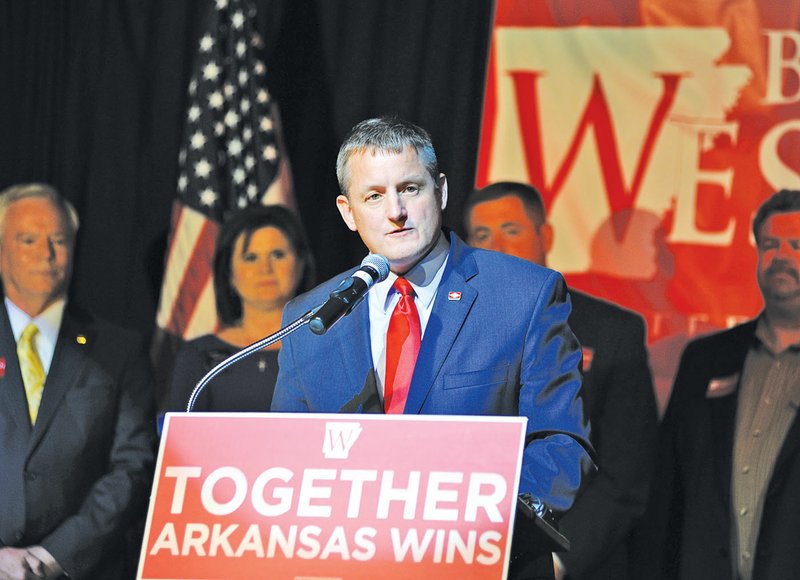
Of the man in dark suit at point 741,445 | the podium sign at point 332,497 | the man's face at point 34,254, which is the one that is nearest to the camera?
the podium sign at point 332,497

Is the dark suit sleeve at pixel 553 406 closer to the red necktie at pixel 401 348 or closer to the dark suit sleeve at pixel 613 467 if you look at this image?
the red necktie at pixel 401 348

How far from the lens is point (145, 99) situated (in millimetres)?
5379

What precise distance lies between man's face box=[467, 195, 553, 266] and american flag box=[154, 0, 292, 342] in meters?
0.90

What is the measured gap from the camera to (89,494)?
467 cm

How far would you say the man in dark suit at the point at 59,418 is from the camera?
4.59m

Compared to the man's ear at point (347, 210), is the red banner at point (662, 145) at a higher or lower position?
higher

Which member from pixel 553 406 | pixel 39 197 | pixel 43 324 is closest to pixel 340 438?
pixel 553 406

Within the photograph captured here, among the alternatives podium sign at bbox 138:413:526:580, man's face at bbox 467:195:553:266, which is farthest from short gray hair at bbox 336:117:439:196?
man's face at bbox 467:195:553:266

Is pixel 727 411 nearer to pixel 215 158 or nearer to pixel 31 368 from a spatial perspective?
pixel 215 158

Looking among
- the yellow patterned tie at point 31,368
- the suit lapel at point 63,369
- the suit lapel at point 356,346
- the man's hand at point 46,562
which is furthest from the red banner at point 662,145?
the suit lapel at point 356,346

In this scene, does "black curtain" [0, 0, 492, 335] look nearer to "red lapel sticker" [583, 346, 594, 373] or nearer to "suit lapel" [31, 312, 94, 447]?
"suit lapel" [31, 312, 94, 447]

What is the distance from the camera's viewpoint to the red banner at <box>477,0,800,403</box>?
4688 mm

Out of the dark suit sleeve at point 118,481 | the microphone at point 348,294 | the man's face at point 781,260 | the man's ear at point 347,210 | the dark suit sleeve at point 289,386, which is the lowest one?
the dark suit sleeve at point 118,481

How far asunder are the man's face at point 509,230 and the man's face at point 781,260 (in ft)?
2.72
